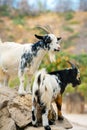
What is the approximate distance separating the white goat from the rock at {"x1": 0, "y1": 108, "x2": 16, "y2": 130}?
0.68 feet

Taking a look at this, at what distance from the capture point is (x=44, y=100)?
261 cm

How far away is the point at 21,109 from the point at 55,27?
12779 millimetres

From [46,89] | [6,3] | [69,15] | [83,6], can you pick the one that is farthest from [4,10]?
[46,89]

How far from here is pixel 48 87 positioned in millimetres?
2600

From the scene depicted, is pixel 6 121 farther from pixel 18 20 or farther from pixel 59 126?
pixel 18 20

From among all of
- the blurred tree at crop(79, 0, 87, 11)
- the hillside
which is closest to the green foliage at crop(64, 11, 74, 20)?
the hillside

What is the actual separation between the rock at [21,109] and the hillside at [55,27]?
1098cm

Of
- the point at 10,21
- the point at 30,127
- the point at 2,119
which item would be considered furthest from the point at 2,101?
the point at 10,21

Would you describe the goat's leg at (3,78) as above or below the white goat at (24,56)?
below

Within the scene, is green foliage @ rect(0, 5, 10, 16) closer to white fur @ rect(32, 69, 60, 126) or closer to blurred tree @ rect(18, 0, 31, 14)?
blurred tree @ rect(18, 0, 31, 14)

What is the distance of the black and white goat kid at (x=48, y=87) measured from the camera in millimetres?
2613

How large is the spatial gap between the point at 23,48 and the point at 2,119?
1.96 feet

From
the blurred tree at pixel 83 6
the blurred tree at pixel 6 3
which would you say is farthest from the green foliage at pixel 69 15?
the blurred tree at pixel 6 3

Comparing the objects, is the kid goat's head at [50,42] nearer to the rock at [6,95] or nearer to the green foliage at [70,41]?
the rock at [6,95]
